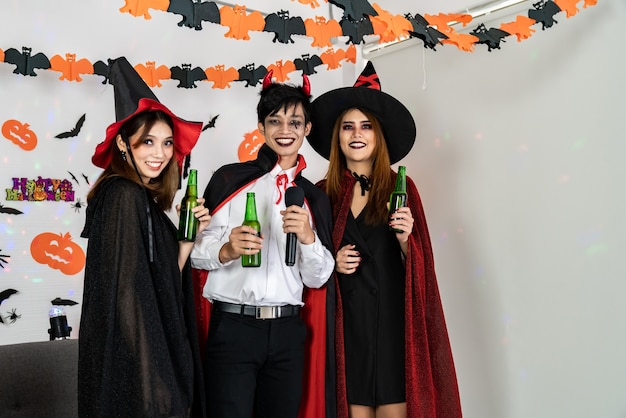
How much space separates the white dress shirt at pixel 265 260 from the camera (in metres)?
2.39

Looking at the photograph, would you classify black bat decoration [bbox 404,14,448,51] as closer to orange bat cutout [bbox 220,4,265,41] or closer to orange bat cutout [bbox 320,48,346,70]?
orange bat cutout [bbox 220,4,265,41]

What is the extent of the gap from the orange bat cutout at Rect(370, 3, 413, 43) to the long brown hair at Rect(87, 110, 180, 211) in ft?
2.97

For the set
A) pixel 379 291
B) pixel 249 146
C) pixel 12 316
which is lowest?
pixel 12 316

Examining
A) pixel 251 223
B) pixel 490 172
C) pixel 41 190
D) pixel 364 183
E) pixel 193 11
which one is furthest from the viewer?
pixel 41 190

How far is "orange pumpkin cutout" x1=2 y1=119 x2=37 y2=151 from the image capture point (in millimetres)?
3400

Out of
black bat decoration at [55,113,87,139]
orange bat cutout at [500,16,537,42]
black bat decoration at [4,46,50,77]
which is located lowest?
black bat decoration at [55,113,87,139]

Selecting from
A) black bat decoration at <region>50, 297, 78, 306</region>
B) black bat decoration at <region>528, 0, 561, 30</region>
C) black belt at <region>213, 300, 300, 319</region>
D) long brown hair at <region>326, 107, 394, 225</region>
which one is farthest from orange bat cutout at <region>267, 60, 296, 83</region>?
black bat decoration at <region>50, 297, 78, 306</region>

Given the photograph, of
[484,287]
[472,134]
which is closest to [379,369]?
[484,287]

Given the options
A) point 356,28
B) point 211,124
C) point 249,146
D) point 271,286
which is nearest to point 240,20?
point 356,28

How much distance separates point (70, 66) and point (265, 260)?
1.79 metres

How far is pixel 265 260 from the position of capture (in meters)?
2.48

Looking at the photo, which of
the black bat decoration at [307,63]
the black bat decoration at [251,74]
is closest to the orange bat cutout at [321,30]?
the black bat decoration at [307,63]

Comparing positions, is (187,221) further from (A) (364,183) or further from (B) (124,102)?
(A) (364,183)

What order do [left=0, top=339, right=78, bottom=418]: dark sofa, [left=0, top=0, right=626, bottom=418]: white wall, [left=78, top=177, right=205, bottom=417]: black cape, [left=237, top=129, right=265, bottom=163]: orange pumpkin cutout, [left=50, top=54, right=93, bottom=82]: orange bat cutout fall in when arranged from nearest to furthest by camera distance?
[left=78, top=177, right=205, bottom=417]: black cape → [left=0, top=339, right=78, bottom=418]: dark sofa → [left=0, top=0, right=626, bottom=418]: white wall → [left=50, top=54, right=93, bottom=82]: orange bat cutout → [left=237, top=129, right=265, bottom=163]: orange pumpkin cutout
